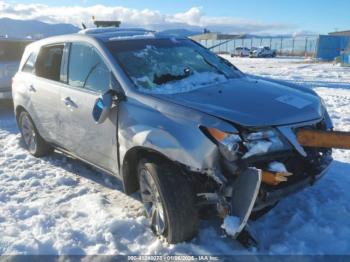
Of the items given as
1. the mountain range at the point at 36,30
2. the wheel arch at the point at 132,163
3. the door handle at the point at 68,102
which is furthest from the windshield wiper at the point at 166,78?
the mountain range at the point at 36,30

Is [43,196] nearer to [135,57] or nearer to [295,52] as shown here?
[135,57]

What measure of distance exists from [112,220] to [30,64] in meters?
2.89

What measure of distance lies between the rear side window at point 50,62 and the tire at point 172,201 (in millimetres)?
2084

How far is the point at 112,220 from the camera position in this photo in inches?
157

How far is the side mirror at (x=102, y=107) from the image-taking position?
382 cm

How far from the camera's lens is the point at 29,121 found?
5879 millimetres

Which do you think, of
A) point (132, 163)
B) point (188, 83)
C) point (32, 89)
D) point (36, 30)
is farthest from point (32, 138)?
point (36, 30)

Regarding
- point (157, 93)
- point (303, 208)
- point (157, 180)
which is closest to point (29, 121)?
point (157, 93)

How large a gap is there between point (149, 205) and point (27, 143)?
317 centimetres

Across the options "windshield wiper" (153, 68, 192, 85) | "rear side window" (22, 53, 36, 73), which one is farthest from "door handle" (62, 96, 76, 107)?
"rear side window" (22, 53, 36, 73)

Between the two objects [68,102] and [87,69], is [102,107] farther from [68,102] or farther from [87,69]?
[68,102]

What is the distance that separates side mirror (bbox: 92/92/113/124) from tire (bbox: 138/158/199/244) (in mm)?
635

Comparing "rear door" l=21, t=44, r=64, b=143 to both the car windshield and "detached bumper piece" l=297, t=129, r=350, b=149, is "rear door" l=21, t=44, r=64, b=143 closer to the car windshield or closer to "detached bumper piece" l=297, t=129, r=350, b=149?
the car windshield

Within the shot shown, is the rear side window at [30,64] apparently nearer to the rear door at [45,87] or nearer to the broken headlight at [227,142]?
the rear door at [45,87]
